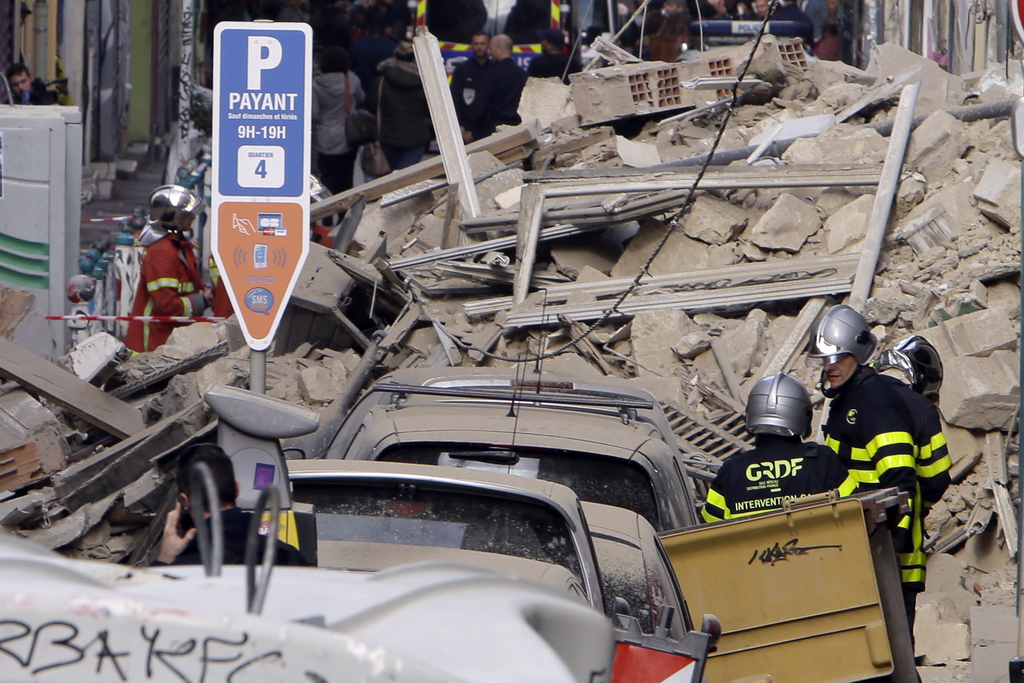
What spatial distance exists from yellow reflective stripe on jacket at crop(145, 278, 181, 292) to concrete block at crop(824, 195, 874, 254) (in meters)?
5.10

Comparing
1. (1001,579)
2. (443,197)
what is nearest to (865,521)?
(1001,579)

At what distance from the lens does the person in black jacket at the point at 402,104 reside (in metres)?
15.7

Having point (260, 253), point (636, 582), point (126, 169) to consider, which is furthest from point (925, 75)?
point (126, 169)

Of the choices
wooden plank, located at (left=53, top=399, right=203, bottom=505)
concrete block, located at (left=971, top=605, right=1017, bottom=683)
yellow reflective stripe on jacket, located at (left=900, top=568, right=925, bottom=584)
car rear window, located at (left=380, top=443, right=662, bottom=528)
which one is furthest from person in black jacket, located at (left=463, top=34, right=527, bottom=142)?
car rear window, located at (left=380, top=443, right=662, bottom=528)

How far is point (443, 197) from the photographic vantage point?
1303 cm

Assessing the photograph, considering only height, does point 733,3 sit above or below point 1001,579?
above

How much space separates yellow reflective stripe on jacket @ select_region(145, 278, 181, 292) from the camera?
9.59 metres

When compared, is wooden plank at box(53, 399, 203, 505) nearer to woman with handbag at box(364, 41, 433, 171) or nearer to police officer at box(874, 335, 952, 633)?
police officer at box(874, 335, 952, 633)

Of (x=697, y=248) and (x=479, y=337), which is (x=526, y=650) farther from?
(x=697, y=248)

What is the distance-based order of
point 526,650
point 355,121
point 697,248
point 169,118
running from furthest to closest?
point 169,118
point 355,121
point 697,248
point 526,650

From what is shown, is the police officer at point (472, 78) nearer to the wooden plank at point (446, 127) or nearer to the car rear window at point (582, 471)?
the wooden plank at point (446, 127)

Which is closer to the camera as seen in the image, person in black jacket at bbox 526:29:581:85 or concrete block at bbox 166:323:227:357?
concrete block at bbox 166:323:227:357

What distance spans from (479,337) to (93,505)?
3631mm

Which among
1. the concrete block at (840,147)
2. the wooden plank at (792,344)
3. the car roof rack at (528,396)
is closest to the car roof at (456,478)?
the car roof rack at (528,396)
